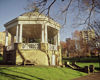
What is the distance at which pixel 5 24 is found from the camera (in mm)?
19375

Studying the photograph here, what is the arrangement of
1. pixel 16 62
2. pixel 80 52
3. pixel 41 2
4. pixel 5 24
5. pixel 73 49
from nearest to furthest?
pixel 41 2
pixel 16 62
pixel 5 24
pixel 80 52
pixel 73 49

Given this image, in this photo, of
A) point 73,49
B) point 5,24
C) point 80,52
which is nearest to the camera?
point 5,24

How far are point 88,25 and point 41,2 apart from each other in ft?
13.7

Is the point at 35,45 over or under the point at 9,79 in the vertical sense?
over

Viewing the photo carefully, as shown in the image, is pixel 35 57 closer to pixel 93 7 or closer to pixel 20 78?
pixel 20 78

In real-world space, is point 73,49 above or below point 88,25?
below

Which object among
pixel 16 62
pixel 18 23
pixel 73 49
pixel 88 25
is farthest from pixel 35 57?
pixel 73 49

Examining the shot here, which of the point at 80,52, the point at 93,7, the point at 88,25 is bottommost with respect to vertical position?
the point at 80,52

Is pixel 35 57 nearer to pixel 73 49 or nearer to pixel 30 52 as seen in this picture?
pixel 30 52

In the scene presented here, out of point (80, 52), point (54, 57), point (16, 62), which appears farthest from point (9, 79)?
point (80, 52)

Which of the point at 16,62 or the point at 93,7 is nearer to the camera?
the point at 93,7

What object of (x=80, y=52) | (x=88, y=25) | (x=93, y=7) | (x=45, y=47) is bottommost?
(x=80, y=52)

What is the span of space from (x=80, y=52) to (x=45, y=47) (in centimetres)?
3353

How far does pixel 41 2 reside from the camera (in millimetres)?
8109
